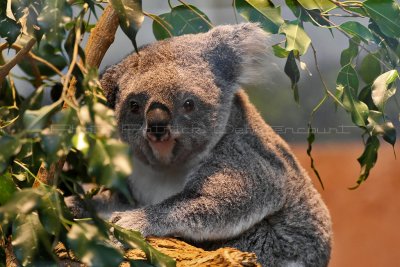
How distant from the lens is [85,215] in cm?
307

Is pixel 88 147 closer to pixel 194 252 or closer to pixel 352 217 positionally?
pixel 194 252

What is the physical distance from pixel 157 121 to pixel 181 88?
0.23 m

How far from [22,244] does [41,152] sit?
0.25m

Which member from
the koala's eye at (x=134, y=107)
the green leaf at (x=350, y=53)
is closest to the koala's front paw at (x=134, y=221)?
the koala's eye at (x=134, y=107)

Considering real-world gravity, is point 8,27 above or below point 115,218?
above

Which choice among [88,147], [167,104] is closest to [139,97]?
[167,104]

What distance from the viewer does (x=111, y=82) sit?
288 centimetres

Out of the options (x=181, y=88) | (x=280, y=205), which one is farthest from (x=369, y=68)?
(x=181, y=88)

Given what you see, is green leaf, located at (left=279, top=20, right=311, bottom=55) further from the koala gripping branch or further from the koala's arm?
the koala gripping branch

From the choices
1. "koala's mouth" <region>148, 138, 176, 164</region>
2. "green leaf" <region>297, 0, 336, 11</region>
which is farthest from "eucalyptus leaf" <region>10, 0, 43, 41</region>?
"green leaf" <region>297, 0, 336, 11</region>

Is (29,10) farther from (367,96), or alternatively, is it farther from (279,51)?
(367,96)

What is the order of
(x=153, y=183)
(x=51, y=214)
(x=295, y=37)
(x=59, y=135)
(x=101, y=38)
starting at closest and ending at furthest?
(x=59, y=135), (x=51, y=214), (x=295, y=37), (x=101, y=38), (x=153, y=183)

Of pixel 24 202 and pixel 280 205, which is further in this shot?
pixel 280 205

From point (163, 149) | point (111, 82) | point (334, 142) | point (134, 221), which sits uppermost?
point (111, 82)
